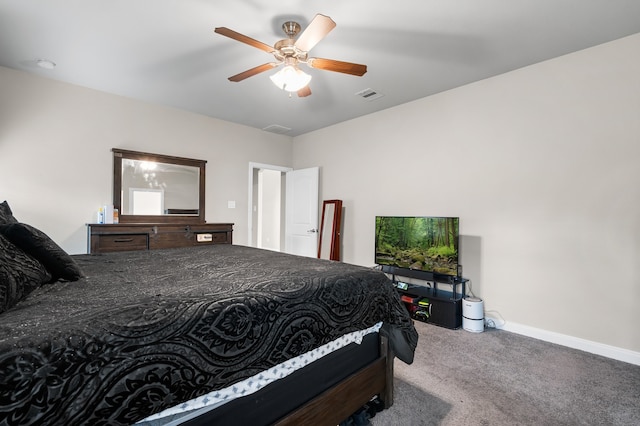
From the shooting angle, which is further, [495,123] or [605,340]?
[495,123]

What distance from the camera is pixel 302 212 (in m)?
5.09

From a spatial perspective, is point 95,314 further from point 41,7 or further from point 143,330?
point 41,7

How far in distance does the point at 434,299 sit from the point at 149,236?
3.35m

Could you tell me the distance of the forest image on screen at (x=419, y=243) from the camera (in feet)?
10.5

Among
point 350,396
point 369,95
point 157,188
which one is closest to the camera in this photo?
point 350,396

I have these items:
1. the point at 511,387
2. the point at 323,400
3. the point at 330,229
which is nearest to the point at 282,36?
the point at 323,400

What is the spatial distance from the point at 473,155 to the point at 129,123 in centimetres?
420

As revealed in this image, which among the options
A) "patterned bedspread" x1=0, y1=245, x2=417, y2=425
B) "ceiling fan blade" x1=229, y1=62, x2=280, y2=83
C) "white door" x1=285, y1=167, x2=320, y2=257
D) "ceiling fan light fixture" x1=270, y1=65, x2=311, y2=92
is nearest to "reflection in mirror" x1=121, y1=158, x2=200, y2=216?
"white door" x1=285, y1=167, x2=320, y2=257

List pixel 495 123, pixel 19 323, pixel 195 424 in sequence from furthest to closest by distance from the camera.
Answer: pixel 495 123
pixel 195 424
pixel 19 323

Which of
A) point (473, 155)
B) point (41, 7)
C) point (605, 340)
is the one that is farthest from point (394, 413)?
point (41, 7)

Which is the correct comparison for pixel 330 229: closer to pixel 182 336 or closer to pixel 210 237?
pixel 210 237

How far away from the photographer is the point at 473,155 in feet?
10.8

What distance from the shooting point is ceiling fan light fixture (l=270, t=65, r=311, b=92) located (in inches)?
91.7

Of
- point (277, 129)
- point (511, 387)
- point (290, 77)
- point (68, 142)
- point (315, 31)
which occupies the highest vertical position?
point (277, 129)
